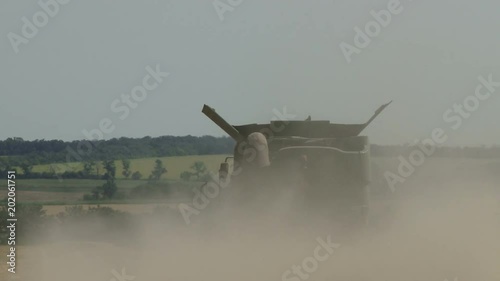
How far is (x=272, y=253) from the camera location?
1512 centimetres

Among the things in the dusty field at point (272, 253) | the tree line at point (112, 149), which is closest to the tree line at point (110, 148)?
the tree line at point (112, 149)

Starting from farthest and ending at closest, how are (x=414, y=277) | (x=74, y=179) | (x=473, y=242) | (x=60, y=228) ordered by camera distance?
(x=74, y=179) → (x=60, y=228) → (x=473, y=242) → (x=414, y=277)

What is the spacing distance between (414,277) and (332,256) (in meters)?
1.43

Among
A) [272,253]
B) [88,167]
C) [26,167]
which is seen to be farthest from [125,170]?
[272,253]

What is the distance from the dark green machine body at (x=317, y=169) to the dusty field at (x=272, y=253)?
35cm

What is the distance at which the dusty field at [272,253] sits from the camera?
15.0 metres

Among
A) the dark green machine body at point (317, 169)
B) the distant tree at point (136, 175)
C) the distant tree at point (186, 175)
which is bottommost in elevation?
the dark green machine body at point (317, 169)

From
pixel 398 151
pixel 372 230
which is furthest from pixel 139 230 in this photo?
pixel 398 151

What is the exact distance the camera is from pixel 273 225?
1506 cm

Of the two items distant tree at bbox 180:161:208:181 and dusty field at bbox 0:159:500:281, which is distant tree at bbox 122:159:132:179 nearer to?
distant tree at bbox 180:161:208:181

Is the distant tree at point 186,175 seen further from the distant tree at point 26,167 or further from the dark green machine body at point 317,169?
the dark green machine body at point 317,169

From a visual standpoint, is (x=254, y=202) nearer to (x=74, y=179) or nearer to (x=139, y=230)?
(x=139, y=230)

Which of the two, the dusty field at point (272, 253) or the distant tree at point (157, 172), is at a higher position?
the distant tree at point (157, 172)

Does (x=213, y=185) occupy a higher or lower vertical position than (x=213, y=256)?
higher
